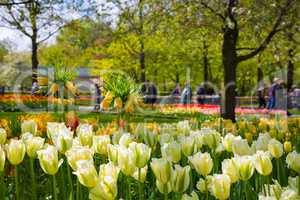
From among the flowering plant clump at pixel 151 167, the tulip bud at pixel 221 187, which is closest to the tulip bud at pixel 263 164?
the flowering plant clump at pixel 151 167

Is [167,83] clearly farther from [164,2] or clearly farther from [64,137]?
[64,137]

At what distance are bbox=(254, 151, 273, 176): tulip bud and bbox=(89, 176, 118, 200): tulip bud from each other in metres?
0.63

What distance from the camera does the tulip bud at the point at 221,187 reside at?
174 cm

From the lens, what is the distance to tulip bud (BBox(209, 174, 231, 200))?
5.70 feet

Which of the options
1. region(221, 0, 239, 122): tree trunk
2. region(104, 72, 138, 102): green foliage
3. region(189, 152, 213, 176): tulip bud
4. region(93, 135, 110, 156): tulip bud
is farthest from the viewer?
region(221, 0, 239, 122): tree trunk

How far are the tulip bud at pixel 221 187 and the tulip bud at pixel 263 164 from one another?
0.27 metres

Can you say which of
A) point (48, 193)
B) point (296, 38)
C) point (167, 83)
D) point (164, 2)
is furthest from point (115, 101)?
point (167, 83)

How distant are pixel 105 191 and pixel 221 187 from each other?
0.40 meters

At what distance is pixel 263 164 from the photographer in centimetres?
199

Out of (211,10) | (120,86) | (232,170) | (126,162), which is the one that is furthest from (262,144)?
(211,10)

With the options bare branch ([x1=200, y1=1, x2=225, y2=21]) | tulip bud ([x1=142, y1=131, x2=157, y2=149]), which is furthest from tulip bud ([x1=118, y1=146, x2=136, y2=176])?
bare branch ([x1=200, y1=1, x2=225, y2=21])

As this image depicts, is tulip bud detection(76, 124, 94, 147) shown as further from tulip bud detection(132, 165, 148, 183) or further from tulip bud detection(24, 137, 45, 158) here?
tulip bud detection(132, 165, 148, 183)

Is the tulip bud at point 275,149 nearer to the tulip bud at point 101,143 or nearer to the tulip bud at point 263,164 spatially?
the tulip bud at point 263,164

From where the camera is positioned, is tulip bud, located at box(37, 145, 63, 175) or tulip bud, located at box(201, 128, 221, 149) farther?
tulip bud, located at box(201, 128, 221, 149)
